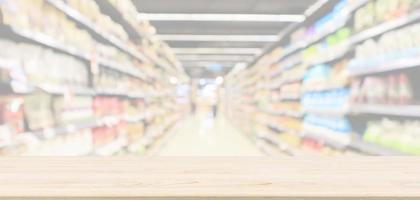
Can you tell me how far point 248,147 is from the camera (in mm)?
9227

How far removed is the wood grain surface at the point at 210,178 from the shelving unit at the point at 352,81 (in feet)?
4.62

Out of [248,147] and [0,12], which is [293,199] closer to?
[0,12]

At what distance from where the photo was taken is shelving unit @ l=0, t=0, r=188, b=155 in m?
2.20

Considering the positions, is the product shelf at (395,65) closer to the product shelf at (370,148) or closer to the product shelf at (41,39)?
the product shelf at (370,148)

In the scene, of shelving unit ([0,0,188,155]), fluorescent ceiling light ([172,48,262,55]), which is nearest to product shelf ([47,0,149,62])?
shelving unit ([0,0,188,155])

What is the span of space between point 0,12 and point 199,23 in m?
8.73

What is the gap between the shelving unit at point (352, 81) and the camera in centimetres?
268

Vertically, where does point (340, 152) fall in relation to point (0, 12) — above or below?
below

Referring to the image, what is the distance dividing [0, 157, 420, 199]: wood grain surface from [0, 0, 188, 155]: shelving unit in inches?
37.2

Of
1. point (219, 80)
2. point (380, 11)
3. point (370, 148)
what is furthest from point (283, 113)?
point (219, 80)

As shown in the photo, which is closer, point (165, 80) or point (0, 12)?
point (0, 12)

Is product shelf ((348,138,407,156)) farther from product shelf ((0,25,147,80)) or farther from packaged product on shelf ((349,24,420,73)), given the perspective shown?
product shelf ((0,25,147,80))

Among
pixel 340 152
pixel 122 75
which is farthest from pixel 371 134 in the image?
pixel 122 75

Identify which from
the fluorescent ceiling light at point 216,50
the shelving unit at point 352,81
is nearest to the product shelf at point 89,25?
the shelving unit at point 352,81
